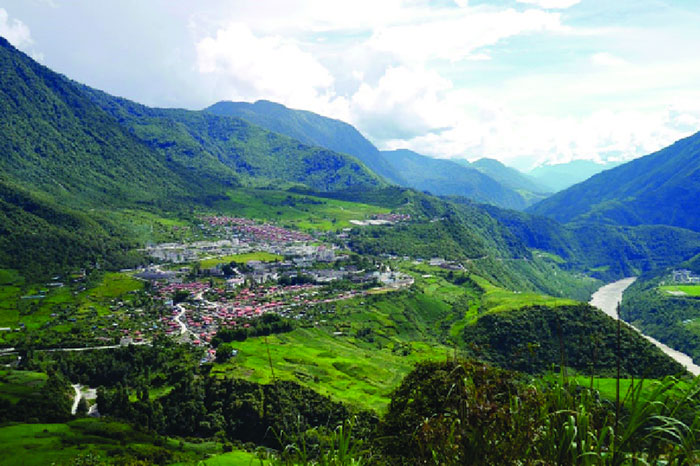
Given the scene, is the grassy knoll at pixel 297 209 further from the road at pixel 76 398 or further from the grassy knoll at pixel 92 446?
the grassy knoll at pixel 92 446

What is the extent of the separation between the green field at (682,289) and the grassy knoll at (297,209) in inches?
3653

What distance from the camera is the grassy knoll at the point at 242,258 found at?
106 meters

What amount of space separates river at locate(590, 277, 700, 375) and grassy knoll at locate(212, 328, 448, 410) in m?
45.2

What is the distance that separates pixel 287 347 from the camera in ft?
199

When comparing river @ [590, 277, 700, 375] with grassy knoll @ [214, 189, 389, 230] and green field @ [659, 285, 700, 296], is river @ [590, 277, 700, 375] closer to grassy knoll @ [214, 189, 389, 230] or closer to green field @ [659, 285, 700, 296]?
green field @ [659, 285, 700, 296]

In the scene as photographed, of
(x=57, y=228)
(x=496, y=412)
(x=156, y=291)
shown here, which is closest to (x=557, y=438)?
(x=496, y=412)

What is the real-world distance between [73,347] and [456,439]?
218 feet

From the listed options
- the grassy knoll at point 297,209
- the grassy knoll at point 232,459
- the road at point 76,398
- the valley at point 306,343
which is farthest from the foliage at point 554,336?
the grassy knoll at point 297,209

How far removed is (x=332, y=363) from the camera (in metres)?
56.1

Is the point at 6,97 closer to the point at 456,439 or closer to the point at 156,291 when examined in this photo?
the point at 156,291

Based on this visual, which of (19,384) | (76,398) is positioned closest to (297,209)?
(76,398)

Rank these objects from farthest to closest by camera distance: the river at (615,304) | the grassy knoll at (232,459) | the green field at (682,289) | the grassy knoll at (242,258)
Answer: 1. the green field at (682,289)
2. the grassy knoll at (242,258)
3. the river at (615,304)
4. the grassy knoll at (232,459)

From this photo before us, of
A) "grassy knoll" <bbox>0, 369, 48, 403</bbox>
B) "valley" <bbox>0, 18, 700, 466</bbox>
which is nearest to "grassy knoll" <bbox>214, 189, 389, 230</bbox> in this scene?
"valley" <bbox>0, 18, 700, 466</bbox>

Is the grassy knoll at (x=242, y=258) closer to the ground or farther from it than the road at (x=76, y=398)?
farther from it
